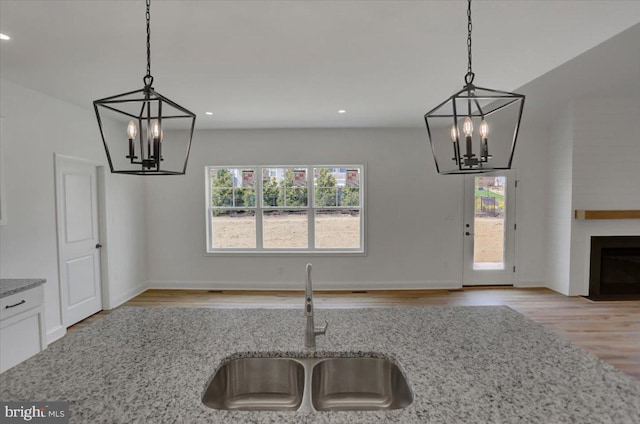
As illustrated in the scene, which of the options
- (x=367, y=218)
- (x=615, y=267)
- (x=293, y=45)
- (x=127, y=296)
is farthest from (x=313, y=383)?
(x=615, y=267)

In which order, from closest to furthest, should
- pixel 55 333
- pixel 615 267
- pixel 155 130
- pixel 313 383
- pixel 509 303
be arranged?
pixel 155 130 → pixel 313 383 → pixel 55 333 → pixel 509 303 → pixel 615 267

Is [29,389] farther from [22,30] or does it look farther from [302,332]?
[22,30]

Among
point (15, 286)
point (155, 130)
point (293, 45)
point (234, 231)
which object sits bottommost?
point (15, 286)

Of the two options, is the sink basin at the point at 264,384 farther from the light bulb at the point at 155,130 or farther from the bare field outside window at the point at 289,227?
the bare field outside window at the point at 289,227

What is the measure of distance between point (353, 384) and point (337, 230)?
4.00 m

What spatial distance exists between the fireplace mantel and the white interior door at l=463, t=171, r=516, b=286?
2.88 feet

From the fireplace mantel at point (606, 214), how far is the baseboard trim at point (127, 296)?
661cm

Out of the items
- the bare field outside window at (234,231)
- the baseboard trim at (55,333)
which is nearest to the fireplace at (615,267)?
the bare field outside window at (234,231)

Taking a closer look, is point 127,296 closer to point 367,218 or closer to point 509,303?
point 367,218

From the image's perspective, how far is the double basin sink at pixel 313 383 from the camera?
4.12 feet

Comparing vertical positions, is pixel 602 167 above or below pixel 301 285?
above

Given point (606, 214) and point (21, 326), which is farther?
point (606, 214)

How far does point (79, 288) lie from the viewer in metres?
3.87

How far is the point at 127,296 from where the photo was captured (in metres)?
4.68
